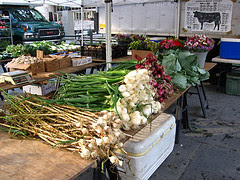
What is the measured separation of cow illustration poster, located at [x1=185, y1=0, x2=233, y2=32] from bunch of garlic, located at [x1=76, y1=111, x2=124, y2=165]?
222 inches

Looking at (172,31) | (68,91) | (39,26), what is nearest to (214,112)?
(172,31)

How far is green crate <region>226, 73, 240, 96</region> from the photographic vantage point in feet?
18.0

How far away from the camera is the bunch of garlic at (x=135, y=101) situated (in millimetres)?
1587

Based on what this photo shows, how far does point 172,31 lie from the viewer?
6676mm

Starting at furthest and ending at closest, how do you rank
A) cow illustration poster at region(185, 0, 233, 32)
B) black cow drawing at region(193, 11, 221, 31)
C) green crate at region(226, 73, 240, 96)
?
black cow drawing at region(193, 11, 221, 31)
cow illustration poster at region(185, 0, 233, 32)
green crate at region(226, 73, 240, 96)

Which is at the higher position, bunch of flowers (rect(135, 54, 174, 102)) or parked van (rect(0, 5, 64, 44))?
parked van (rect(0, 5, 64, 44))

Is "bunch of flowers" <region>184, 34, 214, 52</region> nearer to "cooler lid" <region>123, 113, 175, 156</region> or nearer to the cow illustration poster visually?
"cooler lid" <region>123, 113, 175, 156</region>

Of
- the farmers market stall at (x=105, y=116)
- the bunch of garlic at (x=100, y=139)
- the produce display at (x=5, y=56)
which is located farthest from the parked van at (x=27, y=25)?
the bunch of garlic at (x=100, y=139)

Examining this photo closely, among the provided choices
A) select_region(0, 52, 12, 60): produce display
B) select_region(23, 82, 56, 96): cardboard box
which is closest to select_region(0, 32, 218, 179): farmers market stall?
select_region(23, 82, 56, 96): cardboard box

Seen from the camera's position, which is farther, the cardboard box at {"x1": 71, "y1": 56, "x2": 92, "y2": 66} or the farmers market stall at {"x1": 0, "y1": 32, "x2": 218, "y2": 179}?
the cardboard box at {"x1": 71, "y1": 56, "x2": 92, "y2": 66}

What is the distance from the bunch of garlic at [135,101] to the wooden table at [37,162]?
0.45m

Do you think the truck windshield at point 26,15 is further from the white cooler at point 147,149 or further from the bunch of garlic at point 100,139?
the bunch of garlic at point 100,139

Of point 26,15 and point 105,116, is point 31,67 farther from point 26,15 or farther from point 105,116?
point 26,15

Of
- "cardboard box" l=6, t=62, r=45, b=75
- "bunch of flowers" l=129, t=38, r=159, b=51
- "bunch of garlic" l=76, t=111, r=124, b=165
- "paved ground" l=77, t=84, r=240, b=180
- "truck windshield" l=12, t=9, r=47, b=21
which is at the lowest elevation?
"paved ground" l=77, t=84, r=240, b=180
